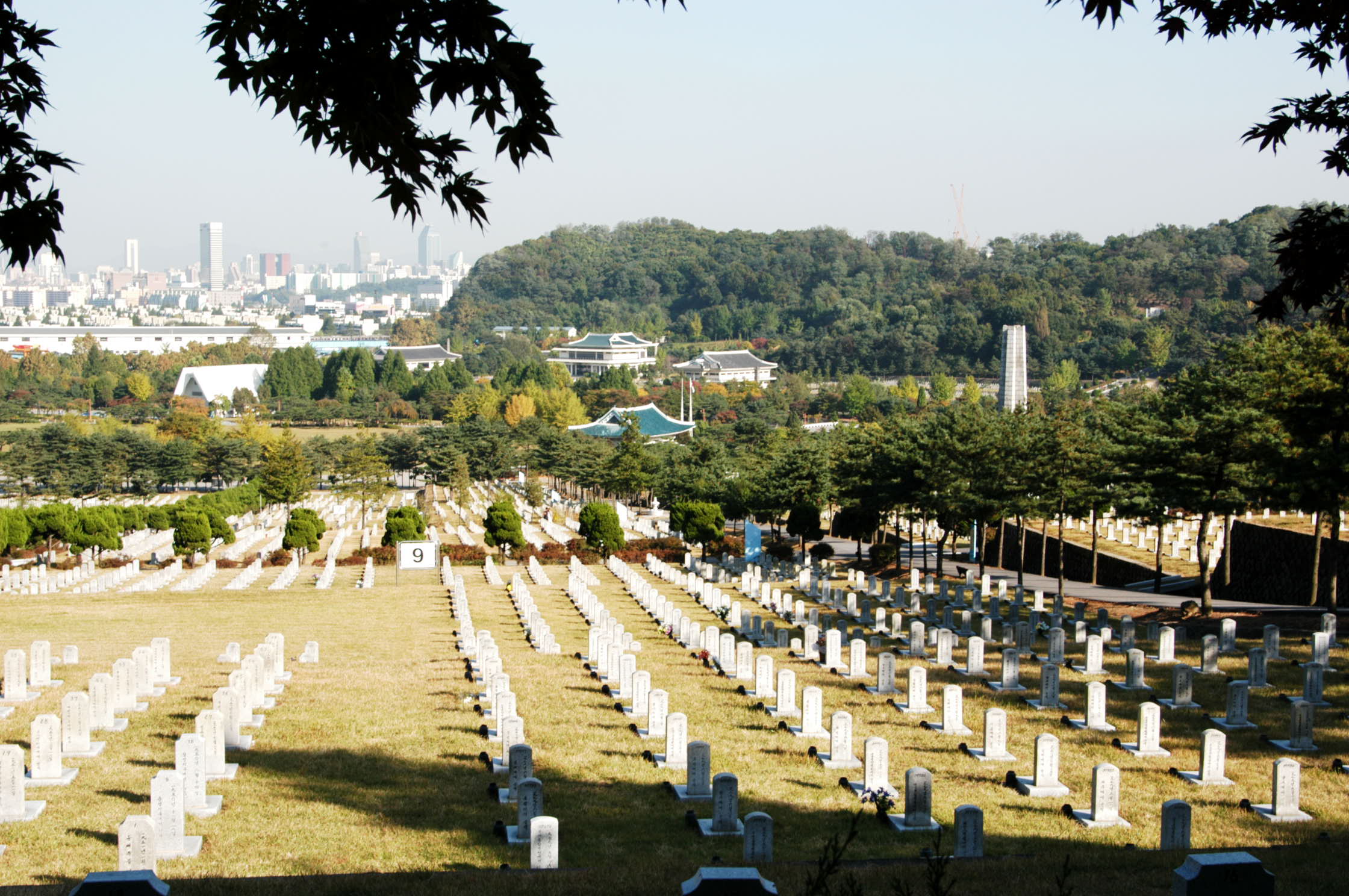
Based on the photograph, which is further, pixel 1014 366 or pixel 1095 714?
pixel 1014 366

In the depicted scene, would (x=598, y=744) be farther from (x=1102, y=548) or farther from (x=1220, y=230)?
(x=1220, y=230)

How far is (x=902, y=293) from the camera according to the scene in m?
148

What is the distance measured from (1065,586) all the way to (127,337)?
157735 mm

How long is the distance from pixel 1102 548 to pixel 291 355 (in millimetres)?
81003

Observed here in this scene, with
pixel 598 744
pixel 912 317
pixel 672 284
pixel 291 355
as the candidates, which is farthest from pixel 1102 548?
pixel 672 284

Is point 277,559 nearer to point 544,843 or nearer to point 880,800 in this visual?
point 880,800

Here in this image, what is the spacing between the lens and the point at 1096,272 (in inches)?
4818

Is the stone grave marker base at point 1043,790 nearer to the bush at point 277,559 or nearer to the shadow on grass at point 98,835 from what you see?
the shadow on grass at point 98,835

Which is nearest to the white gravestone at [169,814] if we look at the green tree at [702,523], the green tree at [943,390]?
the green tree at [702,523]

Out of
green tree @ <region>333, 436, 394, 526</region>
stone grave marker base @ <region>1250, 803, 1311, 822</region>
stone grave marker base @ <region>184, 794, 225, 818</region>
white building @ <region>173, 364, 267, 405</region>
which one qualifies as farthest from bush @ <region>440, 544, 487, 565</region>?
white building @ <region>173, 364, 267, 405</region>

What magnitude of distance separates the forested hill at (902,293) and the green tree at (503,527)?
44509mm

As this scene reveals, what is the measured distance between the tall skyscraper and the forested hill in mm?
14661

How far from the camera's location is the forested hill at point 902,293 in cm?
10544

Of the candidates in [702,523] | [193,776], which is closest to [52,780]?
[193,776]
